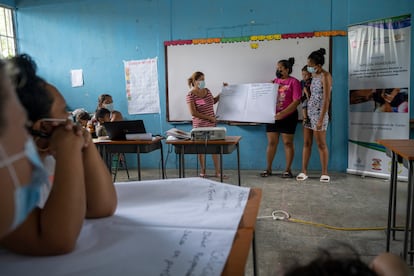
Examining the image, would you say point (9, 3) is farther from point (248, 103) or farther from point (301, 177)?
point (301, 177)

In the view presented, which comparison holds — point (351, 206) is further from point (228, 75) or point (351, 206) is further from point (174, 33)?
point (174, 33)

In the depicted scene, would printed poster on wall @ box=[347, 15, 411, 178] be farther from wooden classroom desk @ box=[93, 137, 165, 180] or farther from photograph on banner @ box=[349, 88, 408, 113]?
wooden classroom desk @ box=[93, 137, 165, 180]

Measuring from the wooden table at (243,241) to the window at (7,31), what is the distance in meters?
6.02

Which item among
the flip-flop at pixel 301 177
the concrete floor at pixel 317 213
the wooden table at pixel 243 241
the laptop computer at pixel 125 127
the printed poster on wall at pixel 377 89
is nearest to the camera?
the wooden table at pixel 243 241

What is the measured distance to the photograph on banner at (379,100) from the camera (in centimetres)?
408

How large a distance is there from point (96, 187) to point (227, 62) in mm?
4342

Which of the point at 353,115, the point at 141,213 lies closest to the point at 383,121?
the point at 353,115

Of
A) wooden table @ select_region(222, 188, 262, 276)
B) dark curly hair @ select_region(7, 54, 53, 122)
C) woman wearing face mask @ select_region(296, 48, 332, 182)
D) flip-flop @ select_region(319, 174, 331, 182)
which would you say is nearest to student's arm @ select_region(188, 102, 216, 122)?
woman wearing face mask @ select_region(296, 48, 332, 182)

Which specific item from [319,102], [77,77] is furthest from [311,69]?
[77,77]

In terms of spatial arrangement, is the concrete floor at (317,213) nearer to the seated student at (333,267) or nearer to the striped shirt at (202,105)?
the striped shirt at (202,105)

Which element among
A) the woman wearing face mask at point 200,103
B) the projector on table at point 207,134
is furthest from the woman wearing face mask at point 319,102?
the projector on table at point 207,134

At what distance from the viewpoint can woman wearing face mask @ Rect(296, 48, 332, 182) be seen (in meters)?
4.18

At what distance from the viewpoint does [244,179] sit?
459cm

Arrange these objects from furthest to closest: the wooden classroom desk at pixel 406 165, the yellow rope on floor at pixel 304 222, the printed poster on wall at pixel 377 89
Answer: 1. the printed poster on wall at pixel 377 89
2. the yellow rope on floor at pixel 304 222
3. the wooden classroom desk at pixel 406 165
